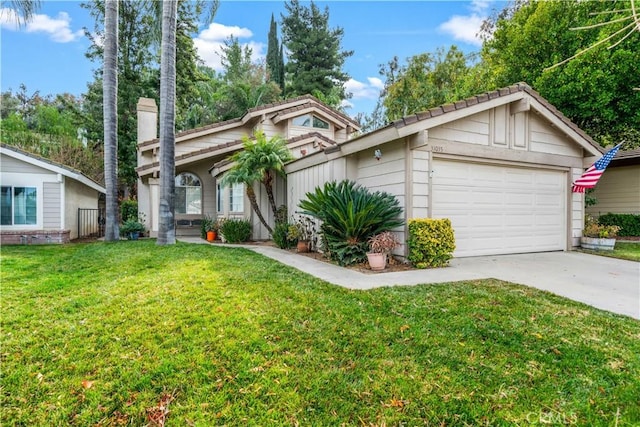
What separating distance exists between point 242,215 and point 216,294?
299 inches

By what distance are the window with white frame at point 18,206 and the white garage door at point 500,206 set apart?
12619mm

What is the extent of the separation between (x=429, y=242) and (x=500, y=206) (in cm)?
293

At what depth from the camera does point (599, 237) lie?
9070 mm

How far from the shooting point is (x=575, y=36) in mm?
12852

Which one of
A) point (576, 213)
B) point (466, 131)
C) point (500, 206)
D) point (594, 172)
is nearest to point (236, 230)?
point (466, 131)

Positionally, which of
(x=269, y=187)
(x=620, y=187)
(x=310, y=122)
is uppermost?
(x=310, y=122)

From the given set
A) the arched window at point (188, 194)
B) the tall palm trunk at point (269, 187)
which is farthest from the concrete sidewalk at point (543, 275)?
the arched window at point (188, 194)

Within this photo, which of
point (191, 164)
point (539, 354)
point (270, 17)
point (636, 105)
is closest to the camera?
point (539, 354)

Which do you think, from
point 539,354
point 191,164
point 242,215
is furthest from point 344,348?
point 191,164

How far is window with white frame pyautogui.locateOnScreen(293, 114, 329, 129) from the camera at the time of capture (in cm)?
1605

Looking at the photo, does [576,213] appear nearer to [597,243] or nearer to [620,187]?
[597,243]

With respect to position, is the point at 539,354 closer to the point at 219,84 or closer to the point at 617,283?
the point at 617,283

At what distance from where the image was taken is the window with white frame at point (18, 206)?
36.1ft

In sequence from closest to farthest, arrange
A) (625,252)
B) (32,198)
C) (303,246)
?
(625,252) → (303,246) → (32,198)
